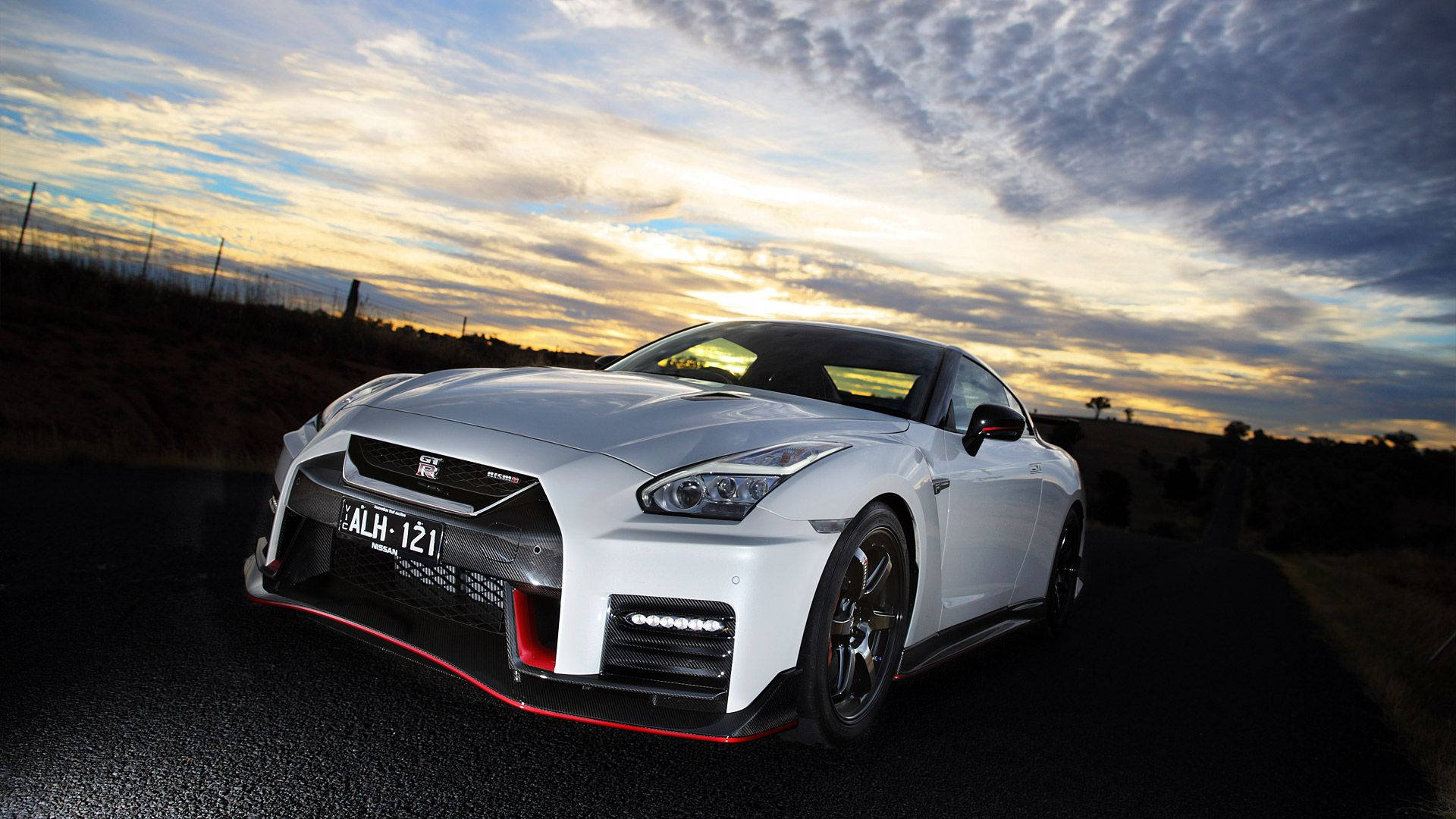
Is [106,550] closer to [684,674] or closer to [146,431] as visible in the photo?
[684,674]

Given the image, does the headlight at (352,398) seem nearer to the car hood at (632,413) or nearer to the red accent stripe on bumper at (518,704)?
the car hood at (632,413)

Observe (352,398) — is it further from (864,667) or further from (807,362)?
(864,667)

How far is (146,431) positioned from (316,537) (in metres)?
15.2

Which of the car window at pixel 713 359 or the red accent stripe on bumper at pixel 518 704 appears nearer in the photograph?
the red accent stripe on bumper at pixel 518 704

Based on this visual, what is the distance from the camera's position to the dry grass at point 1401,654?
164 inches

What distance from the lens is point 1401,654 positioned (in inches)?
279

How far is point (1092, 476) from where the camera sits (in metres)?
75.3

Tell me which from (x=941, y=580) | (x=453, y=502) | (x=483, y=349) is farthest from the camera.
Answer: (x=483, y=349)

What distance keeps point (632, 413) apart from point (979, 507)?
5.16 ft

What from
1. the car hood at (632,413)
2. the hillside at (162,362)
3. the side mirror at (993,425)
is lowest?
the hillside at (162,362)

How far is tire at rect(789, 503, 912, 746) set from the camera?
2.63 metres

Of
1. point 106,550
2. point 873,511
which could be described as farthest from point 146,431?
point 873,511

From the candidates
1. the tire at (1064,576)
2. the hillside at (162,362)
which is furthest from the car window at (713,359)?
the hillside at (162,362)

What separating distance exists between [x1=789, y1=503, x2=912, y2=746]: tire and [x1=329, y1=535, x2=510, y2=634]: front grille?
855 mm
